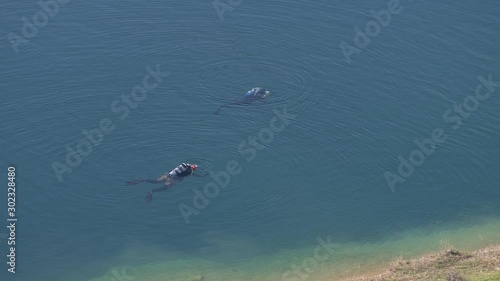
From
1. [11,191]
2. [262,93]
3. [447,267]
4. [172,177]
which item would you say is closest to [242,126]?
[262,93]

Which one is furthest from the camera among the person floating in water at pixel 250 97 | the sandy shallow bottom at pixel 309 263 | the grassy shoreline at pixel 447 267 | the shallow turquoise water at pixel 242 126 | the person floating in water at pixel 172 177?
the person floating in water at pixel 250 97

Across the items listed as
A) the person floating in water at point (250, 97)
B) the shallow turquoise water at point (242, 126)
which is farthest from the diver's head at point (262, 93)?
the shallow turquoise water at point (242, 126)

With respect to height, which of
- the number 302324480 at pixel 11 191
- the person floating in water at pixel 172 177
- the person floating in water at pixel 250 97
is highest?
the person floating in water at pixel 250 97

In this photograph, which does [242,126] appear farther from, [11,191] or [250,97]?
[11,191]

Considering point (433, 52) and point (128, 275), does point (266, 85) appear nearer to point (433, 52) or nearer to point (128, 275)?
point (433, 52)

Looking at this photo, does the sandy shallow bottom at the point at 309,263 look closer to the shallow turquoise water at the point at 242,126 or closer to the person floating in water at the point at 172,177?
the shallow turquoise water at the point at 242,126

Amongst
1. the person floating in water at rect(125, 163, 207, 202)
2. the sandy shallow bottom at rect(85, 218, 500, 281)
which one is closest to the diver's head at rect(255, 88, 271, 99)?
the person floating in water at rect(125, 163, 207, 202)
